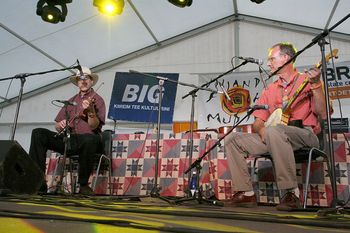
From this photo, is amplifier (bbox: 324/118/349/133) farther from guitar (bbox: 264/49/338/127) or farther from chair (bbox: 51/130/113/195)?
chair (bbox: 51/130/113/195)

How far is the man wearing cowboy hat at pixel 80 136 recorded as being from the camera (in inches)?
105

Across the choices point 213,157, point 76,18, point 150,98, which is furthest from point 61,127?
point 76,18

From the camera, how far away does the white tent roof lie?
4.68m

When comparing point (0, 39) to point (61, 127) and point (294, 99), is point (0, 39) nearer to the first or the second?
point (61, 127)

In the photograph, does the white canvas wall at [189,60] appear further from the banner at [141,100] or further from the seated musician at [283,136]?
the seated musician at [283,136]

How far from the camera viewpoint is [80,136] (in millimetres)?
2764

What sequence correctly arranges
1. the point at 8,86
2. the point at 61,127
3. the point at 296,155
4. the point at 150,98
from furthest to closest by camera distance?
the point at 8,86 < the point at 150,98 < the point at 61,127 < the point at 296,155

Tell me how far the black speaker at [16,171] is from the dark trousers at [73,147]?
0.58 m

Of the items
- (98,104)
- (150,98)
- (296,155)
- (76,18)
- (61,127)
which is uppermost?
(76,18)

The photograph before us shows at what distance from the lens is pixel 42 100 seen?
6234 millimetres

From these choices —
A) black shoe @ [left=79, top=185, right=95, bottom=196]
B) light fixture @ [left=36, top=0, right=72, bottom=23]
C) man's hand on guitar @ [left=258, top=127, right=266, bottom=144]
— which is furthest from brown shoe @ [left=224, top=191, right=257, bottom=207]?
light fixture @ [left=36, top=0, right=72, bottom=23]

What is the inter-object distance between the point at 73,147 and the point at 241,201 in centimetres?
145

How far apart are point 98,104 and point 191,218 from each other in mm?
2152

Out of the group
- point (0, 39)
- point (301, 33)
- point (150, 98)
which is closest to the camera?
point (150, 98)
